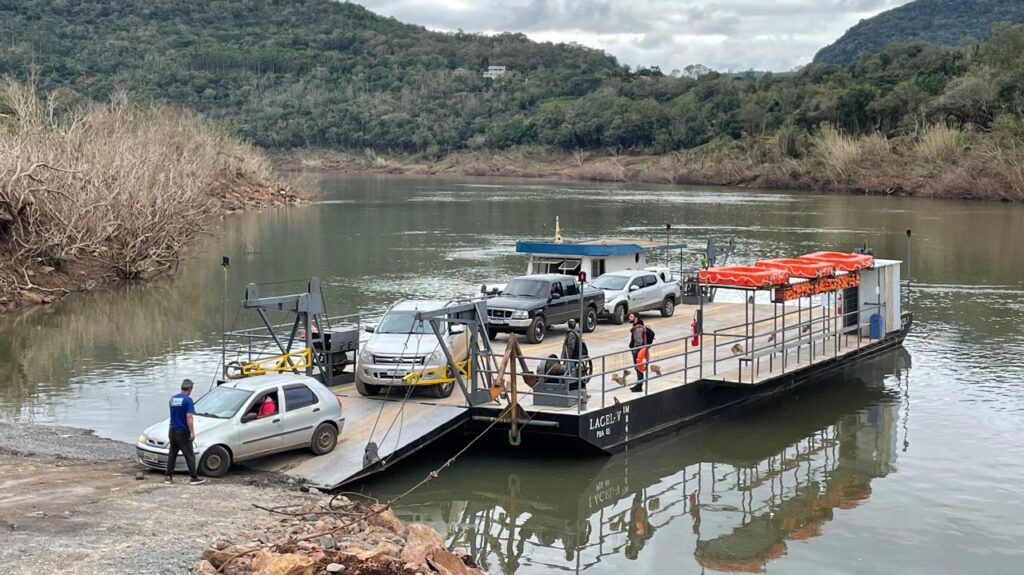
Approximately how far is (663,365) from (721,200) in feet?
264

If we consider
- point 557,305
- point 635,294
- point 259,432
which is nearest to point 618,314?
point 635,294

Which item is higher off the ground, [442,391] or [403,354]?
[403,354]

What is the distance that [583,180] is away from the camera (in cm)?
15762

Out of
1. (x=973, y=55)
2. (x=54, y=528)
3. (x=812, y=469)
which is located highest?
(x=973, y=55)

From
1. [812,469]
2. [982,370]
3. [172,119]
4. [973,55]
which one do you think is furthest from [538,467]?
[973,55]

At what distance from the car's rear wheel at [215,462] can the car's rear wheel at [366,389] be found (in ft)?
14.8

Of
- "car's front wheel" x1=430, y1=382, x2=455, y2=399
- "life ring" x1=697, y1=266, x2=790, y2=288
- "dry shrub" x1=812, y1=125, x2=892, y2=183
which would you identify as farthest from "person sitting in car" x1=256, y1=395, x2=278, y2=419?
"dry shrub" x1=812, y1=125, x2=892, y2=183

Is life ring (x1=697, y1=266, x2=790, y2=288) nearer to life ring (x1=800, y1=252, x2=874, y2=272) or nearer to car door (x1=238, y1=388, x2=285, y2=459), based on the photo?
life ring (x1=800, y1=252, x2=874, y2=272)

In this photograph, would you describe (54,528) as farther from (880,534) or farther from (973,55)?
(973,55)

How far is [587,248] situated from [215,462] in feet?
60.5

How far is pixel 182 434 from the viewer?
54.4 feet

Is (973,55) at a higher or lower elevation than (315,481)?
higher

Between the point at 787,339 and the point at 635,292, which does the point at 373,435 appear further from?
the point at 635,292

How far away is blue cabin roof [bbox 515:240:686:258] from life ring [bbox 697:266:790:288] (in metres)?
9.96
